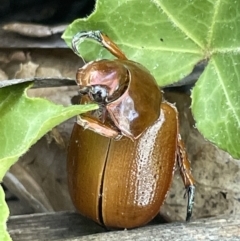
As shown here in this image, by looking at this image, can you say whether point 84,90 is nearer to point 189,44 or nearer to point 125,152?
point 125,152

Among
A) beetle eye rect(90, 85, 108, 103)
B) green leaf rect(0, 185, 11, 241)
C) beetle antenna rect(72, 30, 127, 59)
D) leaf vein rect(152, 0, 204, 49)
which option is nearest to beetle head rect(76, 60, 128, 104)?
beetle eye rect(90, 85, 108, 103)

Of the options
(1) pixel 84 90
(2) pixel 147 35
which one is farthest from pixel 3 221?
(2) pixel 147 35

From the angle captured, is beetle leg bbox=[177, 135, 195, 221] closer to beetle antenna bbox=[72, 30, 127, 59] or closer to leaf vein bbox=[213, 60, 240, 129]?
leaf vein bbox=[213, 60, 240, 129]

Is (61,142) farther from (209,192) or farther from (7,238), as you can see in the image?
(7,238)

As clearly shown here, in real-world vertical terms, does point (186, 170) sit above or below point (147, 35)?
below

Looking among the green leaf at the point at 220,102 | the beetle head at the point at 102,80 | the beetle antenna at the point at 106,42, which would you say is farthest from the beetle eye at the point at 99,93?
the green leaf at the point at 220,102

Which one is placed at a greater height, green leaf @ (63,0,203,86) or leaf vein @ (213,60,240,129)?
green leaf @ (63,0,203,86)

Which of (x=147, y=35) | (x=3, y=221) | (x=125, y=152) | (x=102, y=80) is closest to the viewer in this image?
(x=3, y=221)
